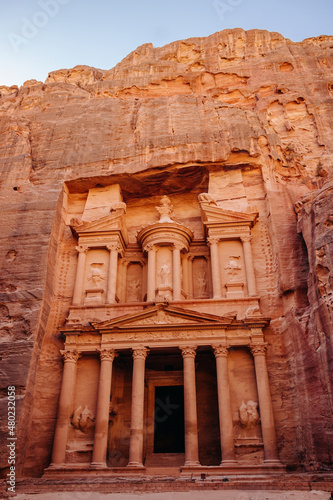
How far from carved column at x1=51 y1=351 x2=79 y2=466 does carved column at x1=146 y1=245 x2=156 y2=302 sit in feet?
11.8

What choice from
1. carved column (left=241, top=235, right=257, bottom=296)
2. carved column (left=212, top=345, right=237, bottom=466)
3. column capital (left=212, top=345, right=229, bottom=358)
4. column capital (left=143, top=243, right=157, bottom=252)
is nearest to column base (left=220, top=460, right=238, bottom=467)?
carved column (left=212, top=345, right=237, bottom=466)

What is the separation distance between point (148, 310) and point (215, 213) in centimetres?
549

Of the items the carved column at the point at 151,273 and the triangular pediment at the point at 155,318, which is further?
the carved column at the point at 151,273

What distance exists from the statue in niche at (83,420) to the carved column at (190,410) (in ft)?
10.8

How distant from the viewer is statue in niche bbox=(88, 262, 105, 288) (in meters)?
17.4

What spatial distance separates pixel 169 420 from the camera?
15.7m

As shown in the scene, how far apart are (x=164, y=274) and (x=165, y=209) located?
344 centimetres

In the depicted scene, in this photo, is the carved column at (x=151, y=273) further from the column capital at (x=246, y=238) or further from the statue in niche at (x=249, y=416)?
the statue in niche at (x=249, y=416)

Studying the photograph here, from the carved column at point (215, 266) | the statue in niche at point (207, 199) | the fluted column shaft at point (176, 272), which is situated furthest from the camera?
the statue in niche at point (207, 199)

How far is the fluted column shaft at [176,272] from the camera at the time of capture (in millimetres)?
16759

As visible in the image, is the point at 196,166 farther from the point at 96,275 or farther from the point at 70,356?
the point at 70,356

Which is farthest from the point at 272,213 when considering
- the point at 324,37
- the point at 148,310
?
the point at 324,37

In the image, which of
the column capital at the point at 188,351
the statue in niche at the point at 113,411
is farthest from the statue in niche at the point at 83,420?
the column capital at the point at 188,351

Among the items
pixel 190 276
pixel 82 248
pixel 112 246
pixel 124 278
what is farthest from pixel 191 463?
pixel 82 248
